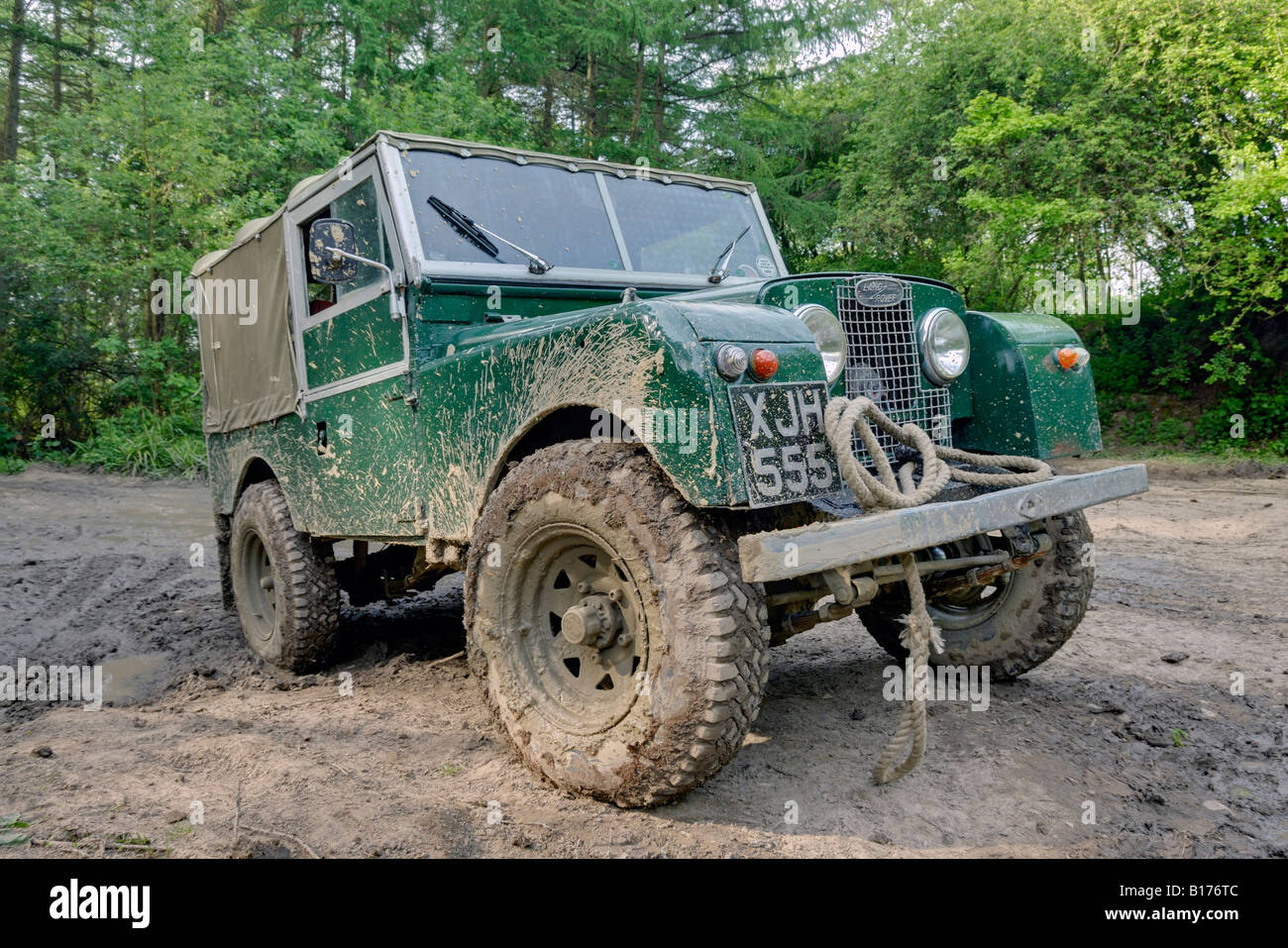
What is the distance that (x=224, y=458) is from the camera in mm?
6059

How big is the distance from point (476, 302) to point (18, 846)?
2481mm

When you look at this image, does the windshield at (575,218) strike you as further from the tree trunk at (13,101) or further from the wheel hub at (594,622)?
the tree trunk at (13,101)

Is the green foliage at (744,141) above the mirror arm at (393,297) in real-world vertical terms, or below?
above

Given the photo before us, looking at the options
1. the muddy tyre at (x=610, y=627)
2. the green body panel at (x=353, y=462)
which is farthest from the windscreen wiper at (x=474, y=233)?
the muddy tyre at (x=610, y=627)

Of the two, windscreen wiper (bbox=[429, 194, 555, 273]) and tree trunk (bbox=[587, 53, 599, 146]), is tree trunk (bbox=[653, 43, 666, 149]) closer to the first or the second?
tree trunk (bbox=[587, 53, 599, 146])

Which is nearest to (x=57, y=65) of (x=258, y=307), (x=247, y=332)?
(x=247, y=332)

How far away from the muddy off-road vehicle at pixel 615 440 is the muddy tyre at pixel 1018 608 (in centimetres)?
1

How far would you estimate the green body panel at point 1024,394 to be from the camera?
3.75m

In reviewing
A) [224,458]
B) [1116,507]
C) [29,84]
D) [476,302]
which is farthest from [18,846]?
[29,84]

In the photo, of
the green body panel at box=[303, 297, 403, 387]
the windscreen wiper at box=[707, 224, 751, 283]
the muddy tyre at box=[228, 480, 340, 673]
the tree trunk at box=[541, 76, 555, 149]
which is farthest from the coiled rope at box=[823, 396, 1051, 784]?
the tree trunk at box=[541, 76, 555, 149]

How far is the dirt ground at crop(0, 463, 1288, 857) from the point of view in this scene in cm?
273

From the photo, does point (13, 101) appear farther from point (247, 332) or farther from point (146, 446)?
point (247, 332)

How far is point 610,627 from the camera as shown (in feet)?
9.52
